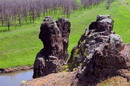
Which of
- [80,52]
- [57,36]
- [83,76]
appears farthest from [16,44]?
[83,76]

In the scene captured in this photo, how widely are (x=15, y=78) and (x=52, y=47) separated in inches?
790

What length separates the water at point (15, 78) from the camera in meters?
60.4

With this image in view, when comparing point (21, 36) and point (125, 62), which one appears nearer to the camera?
point (125, 62)

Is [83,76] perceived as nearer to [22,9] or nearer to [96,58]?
[96,58]

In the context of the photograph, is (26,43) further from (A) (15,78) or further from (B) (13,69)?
(A) (15,78)

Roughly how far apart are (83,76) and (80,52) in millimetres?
13163

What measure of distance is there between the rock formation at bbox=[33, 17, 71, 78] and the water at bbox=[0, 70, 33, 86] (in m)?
14.4

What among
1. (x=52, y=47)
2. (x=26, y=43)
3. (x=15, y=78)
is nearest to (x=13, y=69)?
(x=15, y=78)

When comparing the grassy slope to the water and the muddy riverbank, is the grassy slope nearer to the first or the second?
the muddy riverbank

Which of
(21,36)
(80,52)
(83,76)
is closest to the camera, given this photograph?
(83,76)

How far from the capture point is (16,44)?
3743 inches

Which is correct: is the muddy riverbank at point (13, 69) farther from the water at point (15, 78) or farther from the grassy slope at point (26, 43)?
the grassy slope at point (26, 43)

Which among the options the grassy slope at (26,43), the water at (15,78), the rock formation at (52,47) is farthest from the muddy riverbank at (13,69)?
the rock formation at (52,47)

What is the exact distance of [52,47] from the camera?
49.4 m
